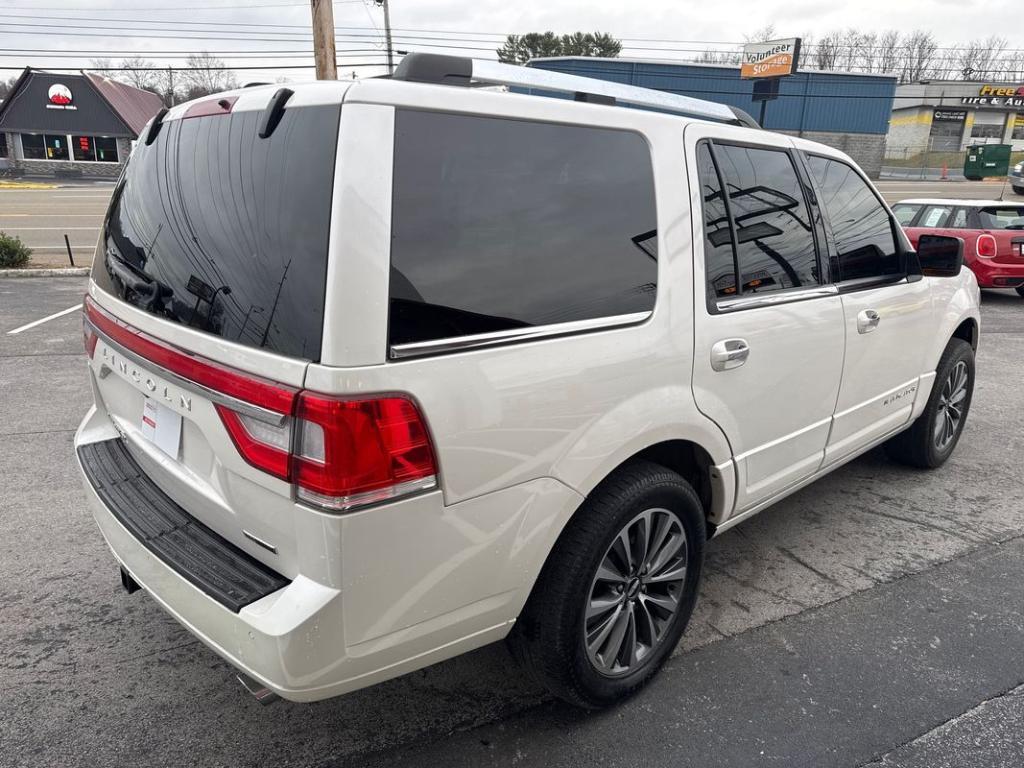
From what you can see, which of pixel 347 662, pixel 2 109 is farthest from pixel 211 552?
pixel 2 109

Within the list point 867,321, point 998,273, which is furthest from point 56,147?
point 867,321

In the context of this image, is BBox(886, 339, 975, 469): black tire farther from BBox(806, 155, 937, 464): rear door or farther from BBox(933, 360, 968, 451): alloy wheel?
BBox(806, 155, 937, 464): rear door

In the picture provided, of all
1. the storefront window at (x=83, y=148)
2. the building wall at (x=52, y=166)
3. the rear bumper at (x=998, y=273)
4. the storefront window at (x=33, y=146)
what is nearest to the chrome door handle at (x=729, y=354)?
the rear bumper at (x=998, y=273)

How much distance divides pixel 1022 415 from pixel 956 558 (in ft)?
9.92

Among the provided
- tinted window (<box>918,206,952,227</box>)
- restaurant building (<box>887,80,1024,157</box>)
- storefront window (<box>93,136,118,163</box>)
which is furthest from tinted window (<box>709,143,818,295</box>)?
restaurant building (<box>887,80,1024,157</box>)

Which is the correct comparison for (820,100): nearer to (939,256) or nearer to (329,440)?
(939,256)

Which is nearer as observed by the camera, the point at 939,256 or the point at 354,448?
the point at 354,448

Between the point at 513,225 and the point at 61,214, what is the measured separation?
2611 centimetres

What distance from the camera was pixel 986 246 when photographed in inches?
423

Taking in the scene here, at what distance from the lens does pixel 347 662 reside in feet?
5.85

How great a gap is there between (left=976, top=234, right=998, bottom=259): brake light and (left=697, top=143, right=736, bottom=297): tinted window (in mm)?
10263

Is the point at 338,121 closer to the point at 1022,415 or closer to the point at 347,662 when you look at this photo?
the point at 347,662

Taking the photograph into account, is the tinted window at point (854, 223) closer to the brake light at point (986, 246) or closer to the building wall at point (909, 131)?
the brake light at point (986, 246)

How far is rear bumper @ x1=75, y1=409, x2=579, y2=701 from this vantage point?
1708 mm
